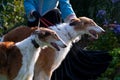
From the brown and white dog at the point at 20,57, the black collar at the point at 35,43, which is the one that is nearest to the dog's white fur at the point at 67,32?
the brown and white dog at the point at 20,57

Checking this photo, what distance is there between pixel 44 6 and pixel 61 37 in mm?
574

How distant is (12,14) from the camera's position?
465 inches

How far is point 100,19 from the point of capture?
12.6 m

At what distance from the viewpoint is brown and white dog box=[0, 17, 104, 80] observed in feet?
28.9

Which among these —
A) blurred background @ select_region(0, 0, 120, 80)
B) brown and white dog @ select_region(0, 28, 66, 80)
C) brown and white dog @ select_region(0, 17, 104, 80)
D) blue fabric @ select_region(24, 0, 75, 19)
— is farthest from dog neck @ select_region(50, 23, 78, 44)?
blurred background @ select_region(0, 0, 120, 80)

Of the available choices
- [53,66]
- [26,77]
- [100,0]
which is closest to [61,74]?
[53,66]

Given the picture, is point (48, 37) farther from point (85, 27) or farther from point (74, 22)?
point (85, 27)

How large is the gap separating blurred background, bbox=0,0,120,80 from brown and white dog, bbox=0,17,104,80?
1095 millimetres

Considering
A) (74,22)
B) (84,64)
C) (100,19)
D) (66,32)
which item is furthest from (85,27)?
(100,19)

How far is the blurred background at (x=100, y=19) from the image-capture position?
9992 mm

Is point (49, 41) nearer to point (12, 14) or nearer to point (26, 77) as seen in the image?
point (26, 77)

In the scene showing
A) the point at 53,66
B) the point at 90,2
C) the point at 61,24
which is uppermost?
the point at 61,24

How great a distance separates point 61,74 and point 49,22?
1.26 m

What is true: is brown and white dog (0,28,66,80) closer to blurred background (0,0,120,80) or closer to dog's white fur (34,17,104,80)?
dog's white fur (34,17,104,80)
